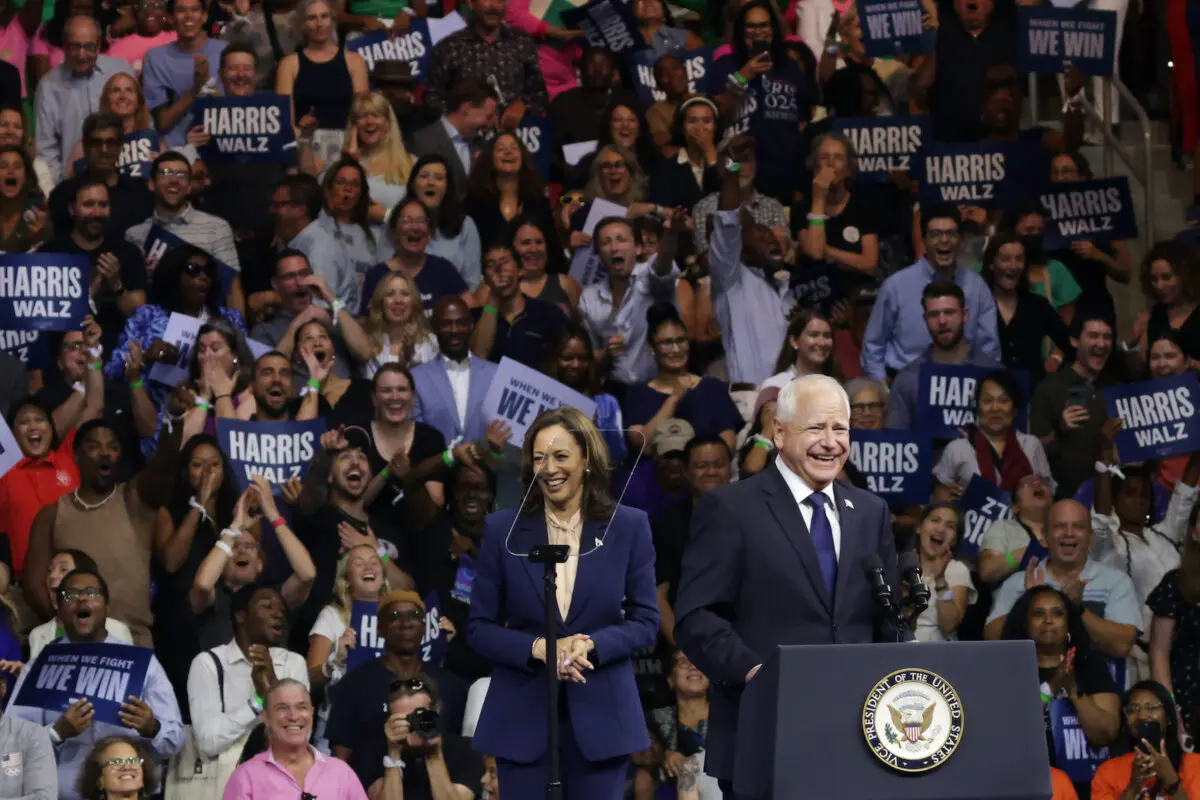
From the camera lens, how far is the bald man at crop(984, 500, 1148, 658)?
8344mm

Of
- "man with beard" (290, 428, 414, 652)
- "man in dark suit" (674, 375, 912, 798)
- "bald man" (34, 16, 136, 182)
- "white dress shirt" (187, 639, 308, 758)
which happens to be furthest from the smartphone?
"bald man" (34, 16, 136, 182)

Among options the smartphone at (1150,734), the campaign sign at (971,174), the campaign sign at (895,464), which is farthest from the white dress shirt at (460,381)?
the smartphone at (1150,734)

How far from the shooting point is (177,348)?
345 inches

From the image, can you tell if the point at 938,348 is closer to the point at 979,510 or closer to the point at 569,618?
the point at 979,510

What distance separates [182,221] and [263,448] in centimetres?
176

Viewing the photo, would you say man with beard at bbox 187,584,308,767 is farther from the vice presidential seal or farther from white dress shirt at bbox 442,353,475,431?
the vice presidential seal

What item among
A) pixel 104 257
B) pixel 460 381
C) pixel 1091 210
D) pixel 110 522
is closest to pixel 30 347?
pixel 104 257

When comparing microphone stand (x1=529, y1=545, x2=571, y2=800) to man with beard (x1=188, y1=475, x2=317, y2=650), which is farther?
man with beard (x1=188, y1=475, x2=317, y2=650)

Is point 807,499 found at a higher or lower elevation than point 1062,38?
lower

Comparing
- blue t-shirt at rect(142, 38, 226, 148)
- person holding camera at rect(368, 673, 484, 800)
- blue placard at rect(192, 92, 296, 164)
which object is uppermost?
blue t-shirt at rect(142, 38, 226, 148)

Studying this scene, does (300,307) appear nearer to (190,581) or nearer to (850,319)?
(190,581)

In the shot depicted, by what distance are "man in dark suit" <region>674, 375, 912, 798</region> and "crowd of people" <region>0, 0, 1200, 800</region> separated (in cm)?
309

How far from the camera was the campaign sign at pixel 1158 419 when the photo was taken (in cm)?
896

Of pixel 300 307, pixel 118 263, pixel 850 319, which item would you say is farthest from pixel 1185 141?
pixel 118 263
